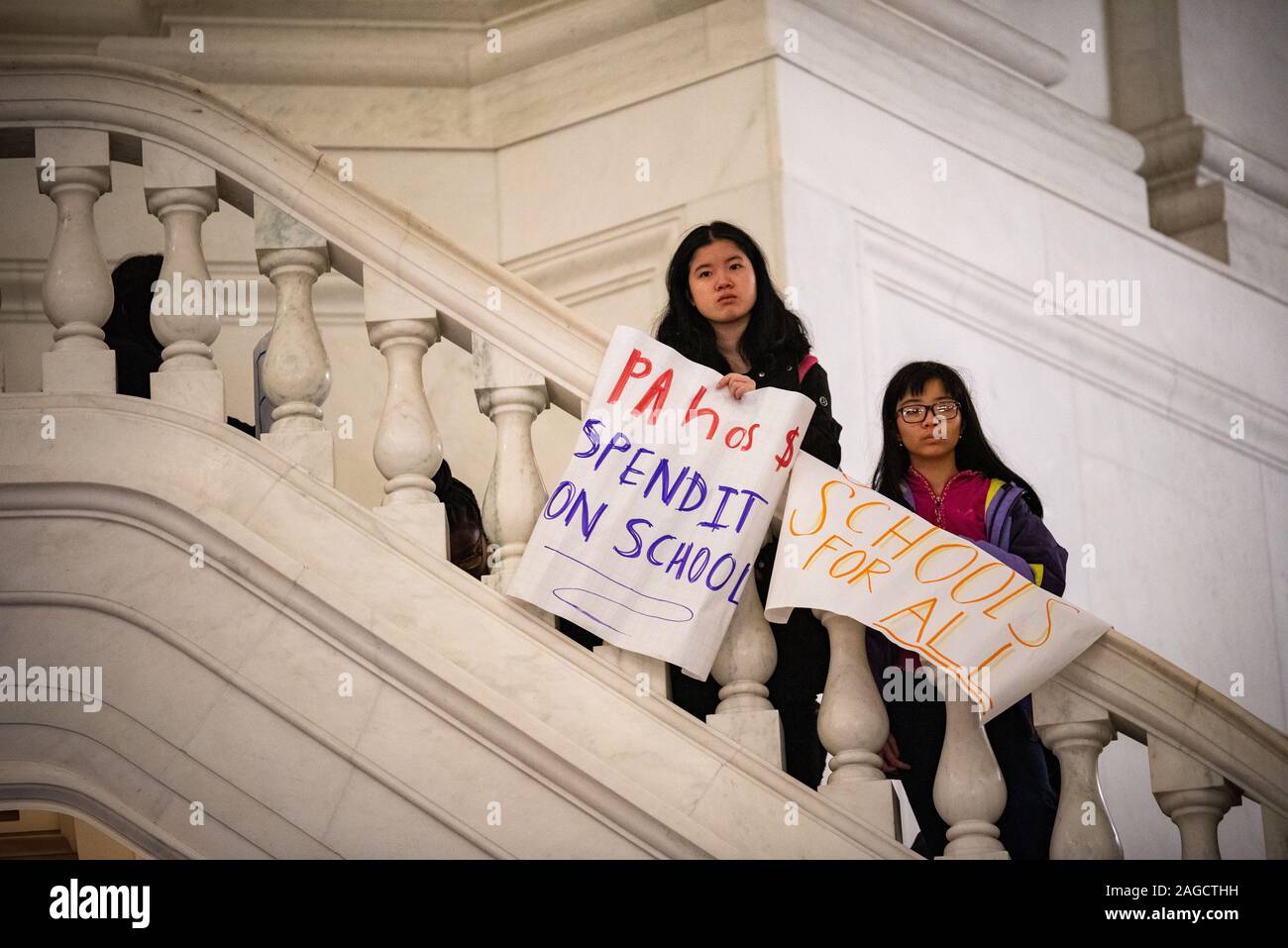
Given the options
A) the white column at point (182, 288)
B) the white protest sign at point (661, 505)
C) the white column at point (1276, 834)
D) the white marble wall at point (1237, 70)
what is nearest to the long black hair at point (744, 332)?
the white protest sign at point (661, 505)

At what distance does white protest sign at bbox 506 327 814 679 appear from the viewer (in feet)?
14.7

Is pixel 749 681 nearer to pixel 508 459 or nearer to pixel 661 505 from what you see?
pixel 661 505

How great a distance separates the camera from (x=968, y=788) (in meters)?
4.42

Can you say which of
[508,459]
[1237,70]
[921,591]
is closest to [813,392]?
[921,591]

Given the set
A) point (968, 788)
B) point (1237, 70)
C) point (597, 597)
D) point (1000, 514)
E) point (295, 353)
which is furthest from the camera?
point (1237, 70)

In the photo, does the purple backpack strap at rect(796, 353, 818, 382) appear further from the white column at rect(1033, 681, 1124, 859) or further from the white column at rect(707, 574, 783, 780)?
the white column at rect(1033, 681, 1124, 859)

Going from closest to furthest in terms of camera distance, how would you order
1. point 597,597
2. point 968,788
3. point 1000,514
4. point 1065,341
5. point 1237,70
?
→ point 968,788, point 597,597, point 1000,514, point 1065,341, point 1237,70

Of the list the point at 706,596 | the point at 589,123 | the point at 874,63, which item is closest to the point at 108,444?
the point at 706,596

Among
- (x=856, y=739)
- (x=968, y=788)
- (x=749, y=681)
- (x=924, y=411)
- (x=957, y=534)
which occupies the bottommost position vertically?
(x=968, y=788)

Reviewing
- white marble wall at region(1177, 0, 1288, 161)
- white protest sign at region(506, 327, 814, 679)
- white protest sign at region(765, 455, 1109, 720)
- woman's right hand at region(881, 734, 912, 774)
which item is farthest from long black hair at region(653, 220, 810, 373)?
white marble wall at region(1177, 0, 1288, 161)

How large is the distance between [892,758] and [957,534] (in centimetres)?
56

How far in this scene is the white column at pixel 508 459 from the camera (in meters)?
4.61

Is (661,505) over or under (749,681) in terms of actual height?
over

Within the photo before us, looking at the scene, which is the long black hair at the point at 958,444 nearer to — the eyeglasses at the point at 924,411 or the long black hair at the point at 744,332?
the eyeglasses at the point at 924,411
